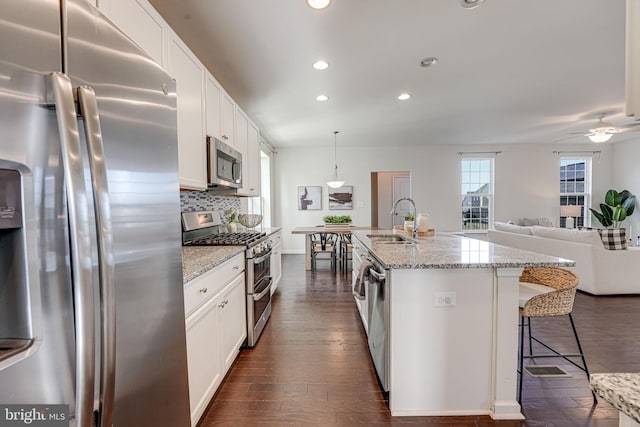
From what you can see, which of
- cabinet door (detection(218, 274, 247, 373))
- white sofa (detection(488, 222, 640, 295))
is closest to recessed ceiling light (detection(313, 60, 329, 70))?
cabinet door (detection(218, 274, 247, 373))

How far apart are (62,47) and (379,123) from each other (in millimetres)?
4927

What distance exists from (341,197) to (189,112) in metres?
5.28

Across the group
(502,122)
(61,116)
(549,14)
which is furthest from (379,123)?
(61,116)

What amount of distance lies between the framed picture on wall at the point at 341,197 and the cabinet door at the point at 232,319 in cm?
496

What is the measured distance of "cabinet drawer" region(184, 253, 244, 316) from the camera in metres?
1.31

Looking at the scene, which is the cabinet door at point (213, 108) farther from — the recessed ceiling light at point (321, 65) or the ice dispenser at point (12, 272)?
the ice dispenser at point (12, 272)

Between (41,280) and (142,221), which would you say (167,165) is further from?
(41,280)

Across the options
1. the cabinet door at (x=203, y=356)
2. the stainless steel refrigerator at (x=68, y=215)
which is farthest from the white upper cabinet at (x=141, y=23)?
the cabinet door at (x=203, y=356)

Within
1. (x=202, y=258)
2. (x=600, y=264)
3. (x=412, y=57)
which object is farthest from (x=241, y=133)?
(x=600, y=264)

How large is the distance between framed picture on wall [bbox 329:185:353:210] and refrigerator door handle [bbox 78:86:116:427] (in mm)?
6447

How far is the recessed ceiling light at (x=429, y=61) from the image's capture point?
9.20 feet

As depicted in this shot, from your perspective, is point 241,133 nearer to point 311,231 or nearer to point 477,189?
point 311,231

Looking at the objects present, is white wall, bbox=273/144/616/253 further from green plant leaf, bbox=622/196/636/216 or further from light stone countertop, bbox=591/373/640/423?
light stone countertop, bbox=591/373/640/423

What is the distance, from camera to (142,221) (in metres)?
0.78
